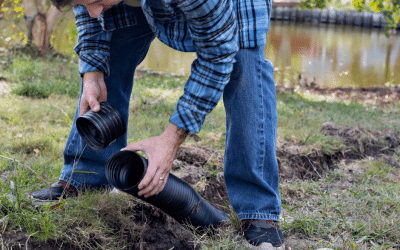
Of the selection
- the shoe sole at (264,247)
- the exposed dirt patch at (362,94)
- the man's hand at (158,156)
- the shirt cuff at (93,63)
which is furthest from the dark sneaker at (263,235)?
the exposed dirt patch at (362,94)

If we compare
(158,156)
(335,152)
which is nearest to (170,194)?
(158,156)

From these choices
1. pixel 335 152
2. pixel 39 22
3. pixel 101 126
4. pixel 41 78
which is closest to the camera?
pixel 101 126

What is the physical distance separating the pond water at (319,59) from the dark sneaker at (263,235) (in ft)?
15.4

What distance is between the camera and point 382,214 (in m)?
2.06

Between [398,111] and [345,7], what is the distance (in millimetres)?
22730

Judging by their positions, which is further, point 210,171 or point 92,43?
point 210,171

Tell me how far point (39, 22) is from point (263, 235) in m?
6.27

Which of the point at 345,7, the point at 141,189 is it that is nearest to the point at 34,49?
the point at 141,189

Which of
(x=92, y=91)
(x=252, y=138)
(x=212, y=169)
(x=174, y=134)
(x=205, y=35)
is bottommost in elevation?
(x=212, y=169)

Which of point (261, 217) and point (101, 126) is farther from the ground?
point (101, 126)

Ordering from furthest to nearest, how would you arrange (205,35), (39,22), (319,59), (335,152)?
(319,59) → (39,22) → (335,152) → (205,35)

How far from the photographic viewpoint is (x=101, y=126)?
5.49ft

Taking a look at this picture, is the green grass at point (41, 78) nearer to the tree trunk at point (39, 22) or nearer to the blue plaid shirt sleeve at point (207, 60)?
the tree trunk at point (39, 22)

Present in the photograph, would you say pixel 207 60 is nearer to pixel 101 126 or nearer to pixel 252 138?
pixel 252 138
